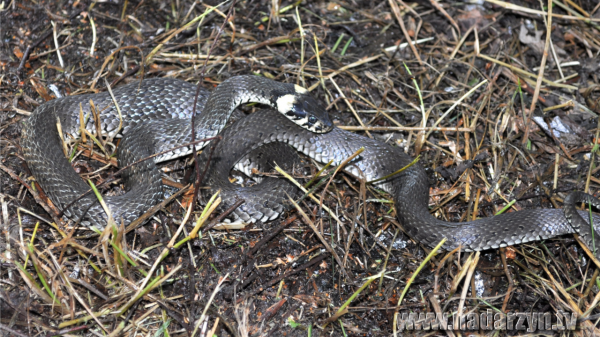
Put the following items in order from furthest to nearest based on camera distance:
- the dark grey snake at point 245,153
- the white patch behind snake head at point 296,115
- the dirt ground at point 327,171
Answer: the white patch behind snake head at point 296,115, the dark grey snake at point 245,153, the dirt ground at point 327,171

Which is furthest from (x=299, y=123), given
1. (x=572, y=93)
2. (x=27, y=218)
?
(x=572, y=93)

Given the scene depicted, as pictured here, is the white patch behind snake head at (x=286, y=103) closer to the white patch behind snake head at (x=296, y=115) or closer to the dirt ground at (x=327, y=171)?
the white patch behind snake head at (x=296, y=115)

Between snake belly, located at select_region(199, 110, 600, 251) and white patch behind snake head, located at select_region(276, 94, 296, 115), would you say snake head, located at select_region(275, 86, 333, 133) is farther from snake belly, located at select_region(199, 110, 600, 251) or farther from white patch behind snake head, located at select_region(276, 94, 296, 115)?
snake belly, located at select_region(199, 110, 600, 251)

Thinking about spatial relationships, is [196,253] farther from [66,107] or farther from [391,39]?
[391,39]

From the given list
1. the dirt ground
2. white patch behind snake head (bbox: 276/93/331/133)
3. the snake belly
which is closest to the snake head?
white patch behind snake head (bbox: 276/93/331/133)

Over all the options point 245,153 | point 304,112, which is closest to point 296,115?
point 304,112

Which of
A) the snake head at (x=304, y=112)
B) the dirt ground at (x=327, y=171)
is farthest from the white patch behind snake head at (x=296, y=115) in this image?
the dirt ground at (x=327, y=171)
